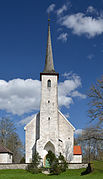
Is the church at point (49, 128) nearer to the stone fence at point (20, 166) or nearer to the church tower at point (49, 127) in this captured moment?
the church tower at point (49, 127)

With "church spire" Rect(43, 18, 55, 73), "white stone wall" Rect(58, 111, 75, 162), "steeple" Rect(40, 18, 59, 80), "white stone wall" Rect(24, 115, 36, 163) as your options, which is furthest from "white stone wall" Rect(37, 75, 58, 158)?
"white stone wall" Rect(24, 115, 36, 163)

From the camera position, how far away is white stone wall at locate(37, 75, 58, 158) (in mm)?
36312

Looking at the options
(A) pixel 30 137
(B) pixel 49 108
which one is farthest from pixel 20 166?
(B) pixel 49 108

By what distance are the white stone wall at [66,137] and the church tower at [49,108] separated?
6.12 ft

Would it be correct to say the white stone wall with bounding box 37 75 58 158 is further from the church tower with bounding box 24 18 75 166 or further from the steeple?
the steeple

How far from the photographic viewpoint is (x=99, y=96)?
24.8 meters

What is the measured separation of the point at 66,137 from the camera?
38.7 meters

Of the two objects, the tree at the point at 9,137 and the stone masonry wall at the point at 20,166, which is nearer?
the stone masonry wall at the point at 20,166

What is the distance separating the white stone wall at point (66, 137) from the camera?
37.2 m

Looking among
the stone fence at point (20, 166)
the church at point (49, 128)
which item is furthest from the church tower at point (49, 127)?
the stone fence at point (20, 166)

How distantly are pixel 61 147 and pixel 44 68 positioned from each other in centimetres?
1353

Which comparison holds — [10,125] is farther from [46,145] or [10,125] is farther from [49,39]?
[49,39]

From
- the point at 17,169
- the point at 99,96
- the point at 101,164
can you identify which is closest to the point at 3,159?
the point at 17,169

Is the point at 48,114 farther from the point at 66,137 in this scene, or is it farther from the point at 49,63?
the point at 49,63
